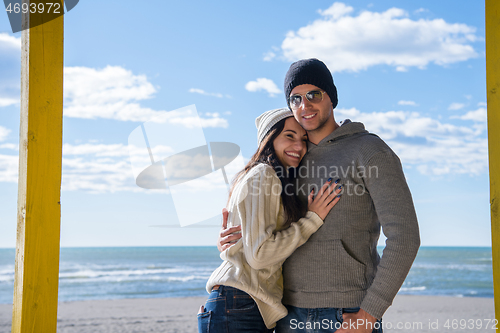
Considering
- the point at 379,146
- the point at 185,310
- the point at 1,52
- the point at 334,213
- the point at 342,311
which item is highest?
the point at 1,52

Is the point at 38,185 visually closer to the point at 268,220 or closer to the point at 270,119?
the point at 268,220

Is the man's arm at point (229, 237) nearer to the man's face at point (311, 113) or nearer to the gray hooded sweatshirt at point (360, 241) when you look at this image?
the gray hooded sweatshirt at point (360, 241)

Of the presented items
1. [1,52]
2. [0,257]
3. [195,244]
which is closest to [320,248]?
[1,52]

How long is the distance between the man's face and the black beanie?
3cm

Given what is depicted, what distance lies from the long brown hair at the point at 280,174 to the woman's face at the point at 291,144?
2cm

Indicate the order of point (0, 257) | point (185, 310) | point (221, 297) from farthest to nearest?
1. point (0, 257)
2. point (185, 310)
3. point (221, 297)

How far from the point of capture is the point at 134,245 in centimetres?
3691

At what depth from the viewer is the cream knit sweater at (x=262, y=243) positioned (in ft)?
6.13

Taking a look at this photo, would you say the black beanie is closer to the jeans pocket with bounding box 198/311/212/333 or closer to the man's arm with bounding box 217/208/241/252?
the man's arm with bounding box 217/208/241/252

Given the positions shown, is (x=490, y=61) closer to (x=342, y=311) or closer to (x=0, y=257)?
(x=342, y=311)

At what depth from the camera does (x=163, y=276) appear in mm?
19625

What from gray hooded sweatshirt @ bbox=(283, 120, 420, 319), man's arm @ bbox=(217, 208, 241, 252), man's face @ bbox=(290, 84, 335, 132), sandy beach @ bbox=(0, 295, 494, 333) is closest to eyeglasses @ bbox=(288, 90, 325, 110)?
man's face @ bbox=(290, 84, 335, 132)

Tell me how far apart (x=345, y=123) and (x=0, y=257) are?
29934mm

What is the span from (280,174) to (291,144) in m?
0.20
